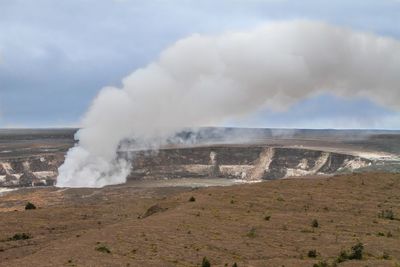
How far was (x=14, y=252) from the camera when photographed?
41.2 m

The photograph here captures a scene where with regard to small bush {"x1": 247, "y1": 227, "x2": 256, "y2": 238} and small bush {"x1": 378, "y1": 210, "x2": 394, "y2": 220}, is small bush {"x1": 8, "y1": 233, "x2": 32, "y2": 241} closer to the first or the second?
small bush {"x1": 247, "y1": 227, "x2": 256, "y2": 238}

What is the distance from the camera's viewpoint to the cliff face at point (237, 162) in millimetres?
133000

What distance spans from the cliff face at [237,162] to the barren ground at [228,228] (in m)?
60.1

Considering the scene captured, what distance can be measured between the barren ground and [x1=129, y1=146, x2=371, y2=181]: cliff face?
6012cm

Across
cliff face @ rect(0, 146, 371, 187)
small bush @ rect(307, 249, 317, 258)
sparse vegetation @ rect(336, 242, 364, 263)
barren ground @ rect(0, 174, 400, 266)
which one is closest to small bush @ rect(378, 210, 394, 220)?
barren ground @ rect(0, 174, 400, 266)

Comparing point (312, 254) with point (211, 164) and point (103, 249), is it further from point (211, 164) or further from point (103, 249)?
point (211, 164)

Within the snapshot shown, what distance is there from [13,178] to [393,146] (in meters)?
99.1

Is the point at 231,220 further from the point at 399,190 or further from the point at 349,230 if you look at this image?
the point at 399,190

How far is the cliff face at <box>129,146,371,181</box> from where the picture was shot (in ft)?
436

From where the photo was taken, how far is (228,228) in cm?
4325

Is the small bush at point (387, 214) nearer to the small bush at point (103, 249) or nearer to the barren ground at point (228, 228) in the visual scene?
the barren ground at point (228, 228)

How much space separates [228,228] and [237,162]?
10047cm

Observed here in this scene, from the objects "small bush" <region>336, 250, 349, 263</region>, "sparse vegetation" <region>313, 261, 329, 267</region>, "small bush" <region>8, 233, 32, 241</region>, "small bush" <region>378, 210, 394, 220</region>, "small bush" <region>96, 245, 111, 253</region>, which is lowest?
"small bush" <region>8, 233, 32, 241</region>

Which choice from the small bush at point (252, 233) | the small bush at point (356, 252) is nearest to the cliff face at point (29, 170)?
the small bush at point (252, 233)
